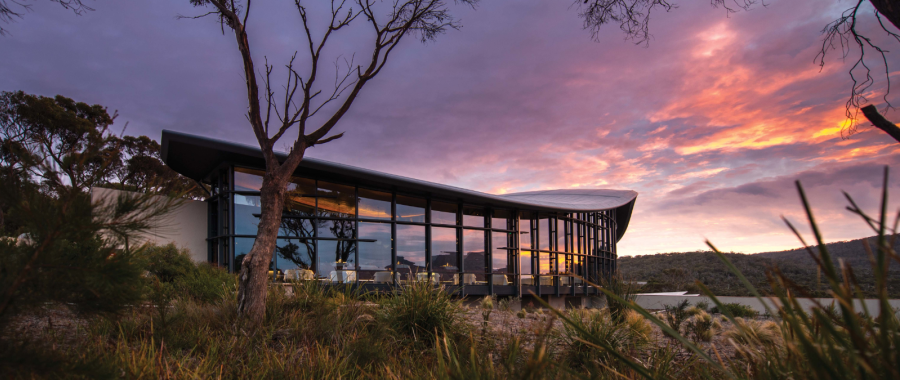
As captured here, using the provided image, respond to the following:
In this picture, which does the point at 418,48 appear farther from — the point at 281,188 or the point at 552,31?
the point at 281,188

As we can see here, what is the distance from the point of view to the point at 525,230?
59.8 ft

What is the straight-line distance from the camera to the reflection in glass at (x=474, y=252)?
1656 cm

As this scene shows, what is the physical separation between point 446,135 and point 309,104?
1079 centimetres

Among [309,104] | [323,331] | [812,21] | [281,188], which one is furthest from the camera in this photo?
[309,104]

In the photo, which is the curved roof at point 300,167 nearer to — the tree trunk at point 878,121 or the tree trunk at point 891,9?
the tree trunk at point 891,9

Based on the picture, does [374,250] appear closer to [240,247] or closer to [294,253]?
[294,253]

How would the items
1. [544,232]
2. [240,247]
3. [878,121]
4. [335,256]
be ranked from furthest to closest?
1. [544,232]
2. [335,256]
3. [240,247]
4. [878,121]

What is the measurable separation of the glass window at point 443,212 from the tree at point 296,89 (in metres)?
7.94

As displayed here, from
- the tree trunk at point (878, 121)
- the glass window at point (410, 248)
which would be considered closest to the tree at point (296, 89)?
the tree trunk at point (878, 121)

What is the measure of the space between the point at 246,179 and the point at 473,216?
27.2ft

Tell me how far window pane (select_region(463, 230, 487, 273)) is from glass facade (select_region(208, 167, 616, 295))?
0.13ft

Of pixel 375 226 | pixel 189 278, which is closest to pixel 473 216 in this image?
pixel 375 226

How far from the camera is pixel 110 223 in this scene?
2117mm

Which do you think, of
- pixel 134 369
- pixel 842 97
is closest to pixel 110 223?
pixel 134 369
